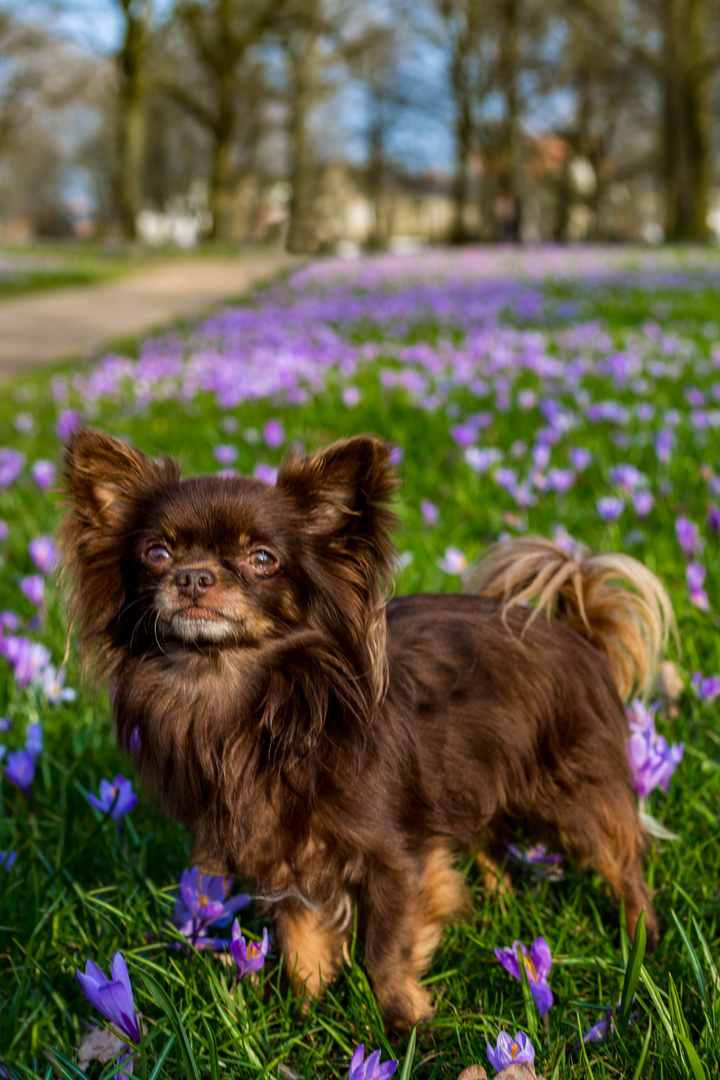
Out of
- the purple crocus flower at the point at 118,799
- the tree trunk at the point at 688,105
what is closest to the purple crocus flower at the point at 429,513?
the purple crocus flower at the point at 118,799

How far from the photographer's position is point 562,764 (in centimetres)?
209

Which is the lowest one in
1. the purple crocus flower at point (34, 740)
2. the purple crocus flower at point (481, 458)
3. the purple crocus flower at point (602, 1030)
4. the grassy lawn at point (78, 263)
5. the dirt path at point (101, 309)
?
the purple crocus flower at point (602, 1030)

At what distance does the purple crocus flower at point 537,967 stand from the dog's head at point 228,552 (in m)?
0.60

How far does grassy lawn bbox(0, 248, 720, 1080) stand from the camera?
1.76m

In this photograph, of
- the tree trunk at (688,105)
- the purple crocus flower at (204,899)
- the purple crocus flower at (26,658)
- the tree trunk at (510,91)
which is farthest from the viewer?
the tree trunk at (510,91)

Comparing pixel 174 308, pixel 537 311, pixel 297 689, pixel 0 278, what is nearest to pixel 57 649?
pixel 297 689

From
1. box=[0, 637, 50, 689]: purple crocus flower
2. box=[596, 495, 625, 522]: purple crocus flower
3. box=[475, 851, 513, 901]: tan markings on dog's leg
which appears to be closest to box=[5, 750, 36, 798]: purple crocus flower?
box=[0, 637, 50, 689]: purple crocus flower

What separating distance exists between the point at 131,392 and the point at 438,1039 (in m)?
6.13

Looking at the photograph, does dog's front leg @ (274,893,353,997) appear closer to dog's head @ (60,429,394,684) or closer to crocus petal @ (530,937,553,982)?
crocus petal @ (530,937,553,982)

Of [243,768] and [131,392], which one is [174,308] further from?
[243,768]

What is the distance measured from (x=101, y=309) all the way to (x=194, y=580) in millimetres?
14097

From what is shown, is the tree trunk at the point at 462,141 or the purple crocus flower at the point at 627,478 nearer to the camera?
the purple crocus flower at the point at 627,478

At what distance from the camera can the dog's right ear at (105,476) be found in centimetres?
181

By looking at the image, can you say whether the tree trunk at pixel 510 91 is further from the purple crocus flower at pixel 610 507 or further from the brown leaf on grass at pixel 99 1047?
the brown leaf on grass at pixel 99 1047
